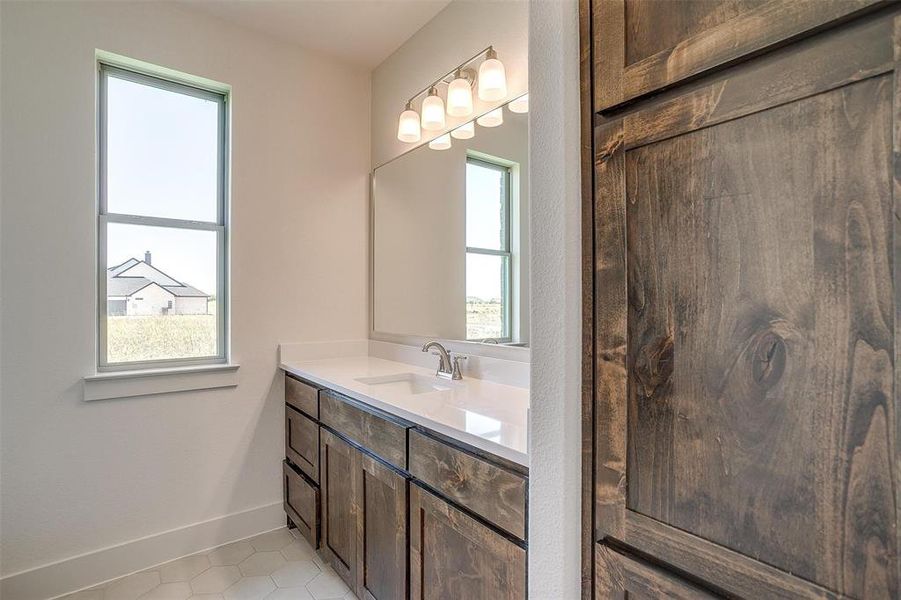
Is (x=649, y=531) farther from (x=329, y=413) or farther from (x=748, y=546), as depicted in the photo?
(x=329, y=413)

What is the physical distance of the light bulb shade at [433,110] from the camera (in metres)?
2.10

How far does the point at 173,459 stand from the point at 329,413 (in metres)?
0.88

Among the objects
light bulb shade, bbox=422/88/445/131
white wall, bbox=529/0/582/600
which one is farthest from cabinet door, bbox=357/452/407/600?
light bulb shade, bbox=422/88/445/131

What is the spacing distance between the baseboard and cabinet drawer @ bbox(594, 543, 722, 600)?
2.04 meters

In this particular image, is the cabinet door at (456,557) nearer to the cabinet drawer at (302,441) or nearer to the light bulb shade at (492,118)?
the cabinet drawer at (302,441)

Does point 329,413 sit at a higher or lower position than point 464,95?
lower

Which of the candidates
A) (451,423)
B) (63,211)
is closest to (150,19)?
(63,211)

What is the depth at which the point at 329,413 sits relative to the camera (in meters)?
1.89

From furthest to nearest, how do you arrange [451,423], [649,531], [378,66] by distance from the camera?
1. [378,66]
2. [451,423]
3. [649,531]

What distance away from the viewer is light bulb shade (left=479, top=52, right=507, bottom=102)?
69.4 inches

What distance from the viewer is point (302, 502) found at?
2.16 m

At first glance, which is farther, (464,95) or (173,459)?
(173,459)

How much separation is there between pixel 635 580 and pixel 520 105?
1579mm

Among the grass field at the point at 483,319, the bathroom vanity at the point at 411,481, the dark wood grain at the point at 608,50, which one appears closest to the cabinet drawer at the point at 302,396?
the bathroom vanity at the point at 411,481
